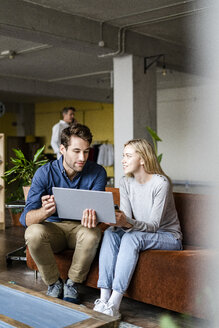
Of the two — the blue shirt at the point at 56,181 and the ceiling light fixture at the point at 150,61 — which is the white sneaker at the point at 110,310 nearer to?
the blue shirt at the point at 56,181

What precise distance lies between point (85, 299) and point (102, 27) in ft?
14.1

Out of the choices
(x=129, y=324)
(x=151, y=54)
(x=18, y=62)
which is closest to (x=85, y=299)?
(x=129, y=324)

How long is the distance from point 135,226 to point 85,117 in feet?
44.4

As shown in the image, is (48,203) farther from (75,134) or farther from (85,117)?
(85,117)

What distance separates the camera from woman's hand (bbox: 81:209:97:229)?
8.31 feet

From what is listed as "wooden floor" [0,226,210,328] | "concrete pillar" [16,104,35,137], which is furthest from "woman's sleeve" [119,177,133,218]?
"concrete pillar" [16,104,35,137]

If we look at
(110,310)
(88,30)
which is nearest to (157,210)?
(110,310)

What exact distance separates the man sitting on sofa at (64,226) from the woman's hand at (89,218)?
0.03m

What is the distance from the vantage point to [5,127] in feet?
59.4

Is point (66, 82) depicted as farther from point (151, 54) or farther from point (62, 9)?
point (62, 9)

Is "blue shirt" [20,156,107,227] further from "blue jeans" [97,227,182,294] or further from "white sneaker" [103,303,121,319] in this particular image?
"white sneaker" [103,303,121,319]

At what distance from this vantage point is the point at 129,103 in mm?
6672

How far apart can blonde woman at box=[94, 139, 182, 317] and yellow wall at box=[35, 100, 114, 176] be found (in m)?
12.2

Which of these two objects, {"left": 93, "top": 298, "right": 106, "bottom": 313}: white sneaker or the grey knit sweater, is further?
the grey knit sweater
